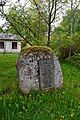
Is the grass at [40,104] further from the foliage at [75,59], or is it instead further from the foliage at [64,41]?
the foliage at [75,59]

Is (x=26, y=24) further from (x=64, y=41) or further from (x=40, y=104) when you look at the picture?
(x=40, y=104)

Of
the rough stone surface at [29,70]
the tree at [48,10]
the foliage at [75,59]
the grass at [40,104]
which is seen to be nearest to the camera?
the grass at [40,104]

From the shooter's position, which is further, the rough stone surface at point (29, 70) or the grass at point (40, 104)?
the rough stone surface at point (29, 70)

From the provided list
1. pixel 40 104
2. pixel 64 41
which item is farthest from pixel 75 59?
pixel 40 104

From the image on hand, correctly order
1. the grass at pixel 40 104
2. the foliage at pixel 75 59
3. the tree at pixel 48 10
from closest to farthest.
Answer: the grass at pixel 40 104, the tree at pixel 48 10, the foliage at pixel 75 59

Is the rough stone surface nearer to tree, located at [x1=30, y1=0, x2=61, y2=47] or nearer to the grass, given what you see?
the grass

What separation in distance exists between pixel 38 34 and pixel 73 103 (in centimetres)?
795

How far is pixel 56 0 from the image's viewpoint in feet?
50.1

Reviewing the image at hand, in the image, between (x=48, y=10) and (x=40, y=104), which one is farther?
(x=48, y=10)

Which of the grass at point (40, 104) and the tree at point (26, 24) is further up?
the tree at point (26, 24)

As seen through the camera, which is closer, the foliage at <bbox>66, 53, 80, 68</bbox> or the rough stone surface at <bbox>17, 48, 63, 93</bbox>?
the rough stone surface at <bbox>17, 48, 63, 93</bbox>

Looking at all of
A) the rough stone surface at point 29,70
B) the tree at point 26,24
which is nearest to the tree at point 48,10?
the tree at point 26,24

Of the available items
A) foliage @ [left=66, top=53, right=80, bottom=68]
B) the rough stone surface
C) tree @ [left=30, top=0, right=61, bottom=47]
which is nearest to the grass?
the rough stone surface

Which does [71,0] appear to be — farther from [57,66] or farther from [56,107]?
[56,107]
